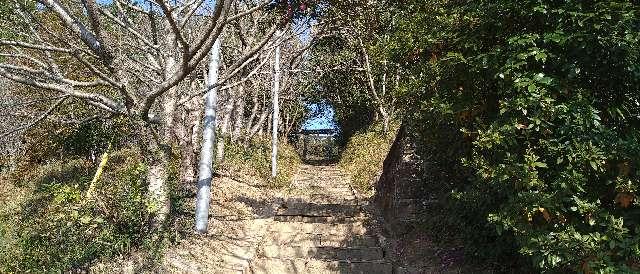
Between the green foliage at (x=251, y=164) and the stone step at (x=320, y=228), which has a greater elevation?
the green foliage at (x=251, y=164)

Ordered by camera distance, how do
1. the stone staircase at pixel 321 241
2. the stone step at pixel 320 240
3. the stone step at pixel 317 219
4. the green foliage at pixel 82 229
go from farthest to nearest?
the stone step at pixel 317 219
the stone step at pixel 320 240
the stone staircase at pixel 321 241
the green foliage at pixel 82 229

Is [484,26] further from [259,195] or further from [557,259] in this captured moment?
[259,195]

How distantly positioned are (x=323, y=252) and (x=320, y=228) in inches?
40.9

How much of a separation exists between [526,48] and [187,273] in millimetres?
4111

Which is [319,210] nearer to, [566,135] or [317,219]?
[317,219]

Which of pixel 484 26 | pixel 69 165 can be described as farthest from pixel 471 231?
pixel 69 165

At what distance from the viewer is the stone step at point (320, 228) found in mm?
7324

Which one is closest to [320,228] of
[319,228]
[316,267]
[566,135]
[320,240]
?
[319,228]

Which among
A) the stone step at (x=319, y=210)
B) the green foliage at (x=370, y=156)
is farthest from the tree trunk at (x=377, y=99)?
the stone step at (x=319, y=210)

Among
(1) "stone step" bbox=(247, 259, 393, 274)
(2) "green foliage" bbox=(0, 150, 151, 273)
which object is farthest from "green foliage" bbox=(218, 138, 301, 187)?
(2) "green foliage" bbox=(0, 150, 151, 273)

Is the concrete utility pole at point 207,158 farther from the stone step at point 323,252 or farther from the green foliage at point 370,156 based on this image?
the green foliage at point 370,156

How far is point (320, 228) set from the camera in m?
7.50

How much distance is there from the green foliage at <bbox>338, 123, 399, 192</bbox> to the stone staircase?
3.81 ft

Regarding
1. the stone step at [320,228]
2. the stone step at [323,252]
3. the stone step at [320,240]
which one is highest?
the stone step at [320,228]
